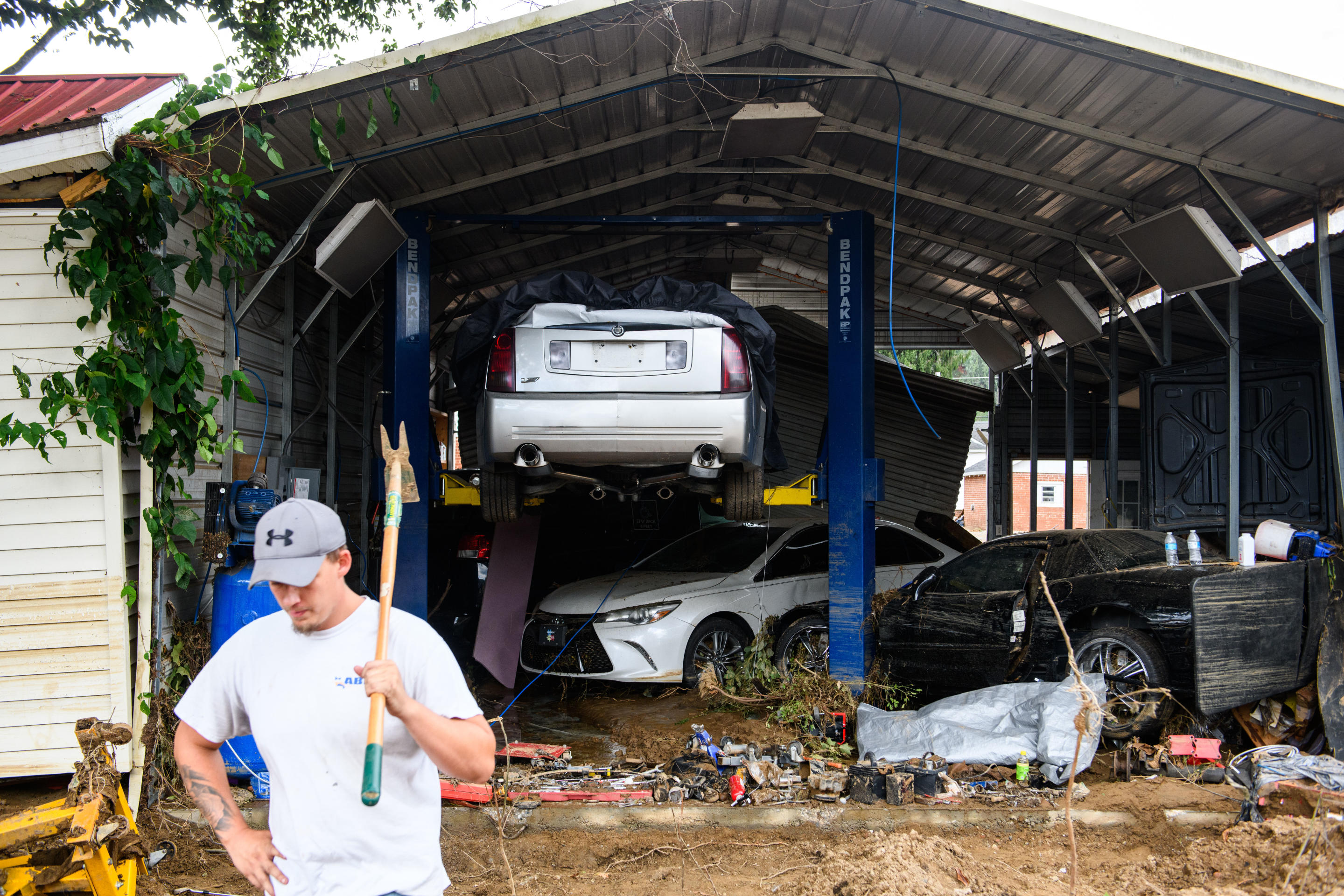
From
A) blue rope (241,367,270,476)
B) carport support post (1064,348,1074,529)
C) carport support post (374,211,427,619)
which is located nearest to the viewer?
blue rope (241,367,270,476)

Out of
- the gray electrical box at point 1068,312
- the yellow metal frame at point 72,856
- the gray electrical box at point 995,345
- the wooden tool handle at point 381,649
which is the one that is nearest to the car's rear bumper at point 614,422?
the yellow metal frame at point 72,856

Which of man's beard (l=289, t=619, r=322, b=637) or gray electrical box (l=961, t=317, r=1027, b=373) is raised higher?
gray electrical box (l=961, t=317, r=1027, b=373)

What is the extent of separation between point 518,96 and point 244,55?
29.6 feet

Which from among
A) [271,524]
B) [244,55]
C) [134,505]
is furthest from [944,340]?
[271,524]

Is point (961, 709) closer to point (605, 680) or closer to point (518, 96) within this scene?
point (605, 680)

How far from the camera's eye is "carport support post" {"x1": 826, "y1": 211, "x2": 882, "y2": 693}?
679 cm

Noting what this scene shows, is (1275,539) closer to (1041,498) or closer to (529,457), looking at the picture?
(529,457)

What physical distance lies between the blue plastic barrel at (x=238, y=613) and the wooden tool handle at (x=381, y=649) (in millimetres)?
2966

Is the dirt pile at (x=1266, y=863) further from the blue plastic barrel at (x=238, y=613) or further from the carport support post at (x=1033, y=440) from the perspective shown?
the carport support post at (x=1033, y=440)

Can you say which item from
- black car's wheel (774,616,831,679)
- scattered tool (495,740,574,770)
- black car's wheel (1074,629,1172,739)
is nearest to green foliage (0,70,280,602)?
scattered tool (495,740,574,770)

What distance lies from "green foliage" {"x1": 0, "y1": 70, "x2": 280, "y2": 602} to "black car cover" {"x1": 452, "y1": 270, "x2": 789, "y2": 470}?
1559mm

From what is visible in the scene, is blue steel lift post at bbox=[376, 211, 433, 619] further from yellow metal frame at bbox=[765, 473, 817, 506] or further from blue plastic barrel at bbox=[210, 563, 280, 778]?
yellow metal frame at bbox=[765, 473, 817, 506]

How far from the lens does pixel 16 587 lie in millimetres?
4488

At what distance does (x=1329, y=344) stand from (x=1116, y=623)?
2535 millimetres
